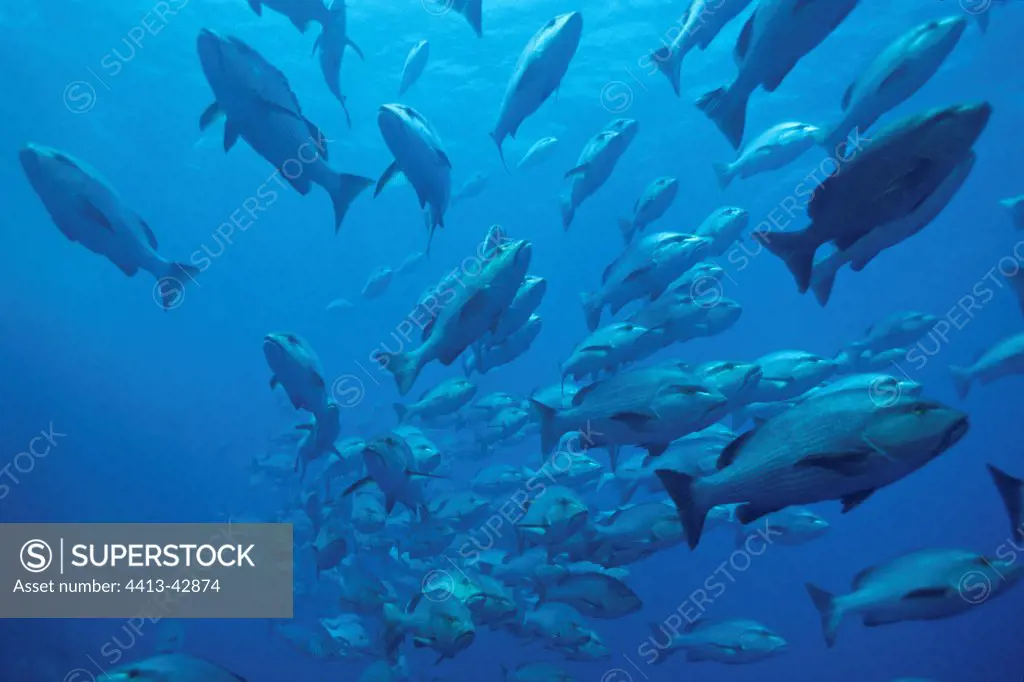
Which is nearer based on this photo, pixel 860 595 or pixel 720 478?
pixel 720 478

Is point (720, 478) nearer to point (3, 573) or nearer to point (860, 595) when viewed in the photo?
point (860, 595)

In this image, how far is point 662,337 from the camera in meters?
5.79

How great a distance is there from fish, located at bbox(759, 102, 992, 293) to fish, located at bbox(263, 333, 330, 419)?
11.3 ft

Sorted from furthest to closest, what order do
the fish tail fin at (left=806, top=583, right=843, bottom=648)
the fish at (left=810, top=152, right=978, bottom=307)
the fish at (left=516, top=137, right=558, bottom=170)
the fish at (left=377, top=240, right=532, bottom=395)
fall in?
the fish at (left=516, top=137, right=558, bottom=170)
the fish tail fin at (left=806, top=583, right=843, bottom=648)
the fish at (left=377, top=240, right=532, bottom=395)
the fish at (left=810, top=152, right=978, bottom=307)

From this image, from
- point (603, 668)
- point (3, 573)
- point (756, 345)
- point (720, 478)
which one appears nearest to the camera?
Result: point (720, 478)

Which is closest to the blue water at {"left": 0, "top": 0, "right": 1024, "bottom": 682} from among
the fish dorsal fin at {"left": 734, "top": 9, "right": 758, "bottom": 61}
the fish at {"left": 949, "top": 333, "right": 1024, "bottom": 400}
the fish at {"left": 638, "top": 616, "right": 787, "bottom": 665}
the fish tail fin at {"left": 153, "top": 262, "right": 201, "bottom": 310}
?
the fish at {"left": 949, "top": 333, "right": 1024, "bottom": 400}

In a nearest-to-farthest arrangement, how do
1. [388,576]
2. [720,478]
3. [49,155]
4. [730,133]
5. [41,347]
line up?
[720,478]
[730,133]
[49,155]
[388,576]
[41,347]

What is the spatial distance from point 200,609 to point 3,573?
281 cm

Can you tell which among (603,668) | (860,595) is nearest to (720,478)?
(860,595)

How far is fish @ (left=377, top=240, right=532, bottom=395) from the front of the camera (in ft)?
12.5

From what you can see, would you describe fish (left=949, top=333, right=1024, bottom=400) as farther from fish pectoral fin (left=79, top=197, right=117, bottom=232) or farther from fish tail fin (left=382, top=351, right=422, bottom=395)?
fish pectoral fin (left=79, top=197, right=117, bottom=232)

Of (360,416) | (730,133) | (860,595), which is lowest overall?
(860,595)

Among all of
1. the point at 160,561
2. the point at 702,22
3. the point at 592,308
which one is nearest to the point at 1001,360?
the point at 592,308

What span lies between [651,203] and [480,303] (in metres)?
3.17
